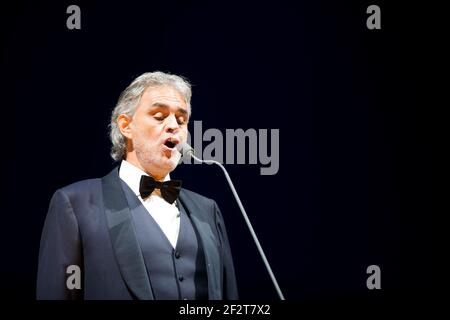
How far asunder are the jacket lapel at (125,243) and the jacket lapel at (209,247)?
0.23 meters

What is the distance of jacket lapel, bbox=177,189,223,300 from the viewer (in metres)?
2.07

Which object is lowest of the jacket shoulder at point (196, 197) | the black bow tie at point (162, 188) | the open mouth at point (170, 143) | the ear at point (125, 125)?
the jacket shoulder at point (196, 197)

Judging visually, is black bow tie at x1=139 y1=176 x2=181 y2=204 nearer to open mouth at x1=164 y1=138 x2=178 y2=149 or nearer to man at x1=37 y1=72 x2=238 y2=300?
man at x1=37 y1=72 x2=238 y2=300

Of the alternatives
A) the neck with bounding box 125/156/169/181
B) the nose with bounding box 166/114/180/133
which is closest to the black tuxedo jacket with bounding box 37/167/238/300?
the neck with bounding box 125/156/169/181

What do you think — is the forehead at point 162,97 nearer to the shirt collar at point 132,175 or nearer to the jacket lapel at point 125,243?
the shirt collar at point 132,175

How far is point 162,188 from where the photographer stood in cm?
216

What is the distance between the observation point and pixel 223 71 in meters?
2.50

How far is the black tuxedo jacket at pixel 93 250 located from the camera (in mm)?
1930

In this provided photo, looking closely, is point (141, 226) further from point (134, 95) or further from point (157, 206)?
point (134, 95)

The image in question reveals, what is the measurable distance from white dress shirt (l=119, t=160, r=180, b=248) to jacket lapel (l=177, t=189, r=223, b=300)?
2.2 inches

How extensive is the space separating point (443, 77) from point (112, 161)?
1379 millimetres

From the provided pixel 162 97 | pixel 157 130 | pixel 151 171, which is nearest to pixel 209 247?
pixel 151 171

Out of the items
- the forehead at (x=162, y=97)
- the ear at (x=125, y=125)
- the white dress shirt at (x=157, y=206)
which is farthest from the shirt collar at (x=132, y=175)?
the forehead at (x=162, y=97)
